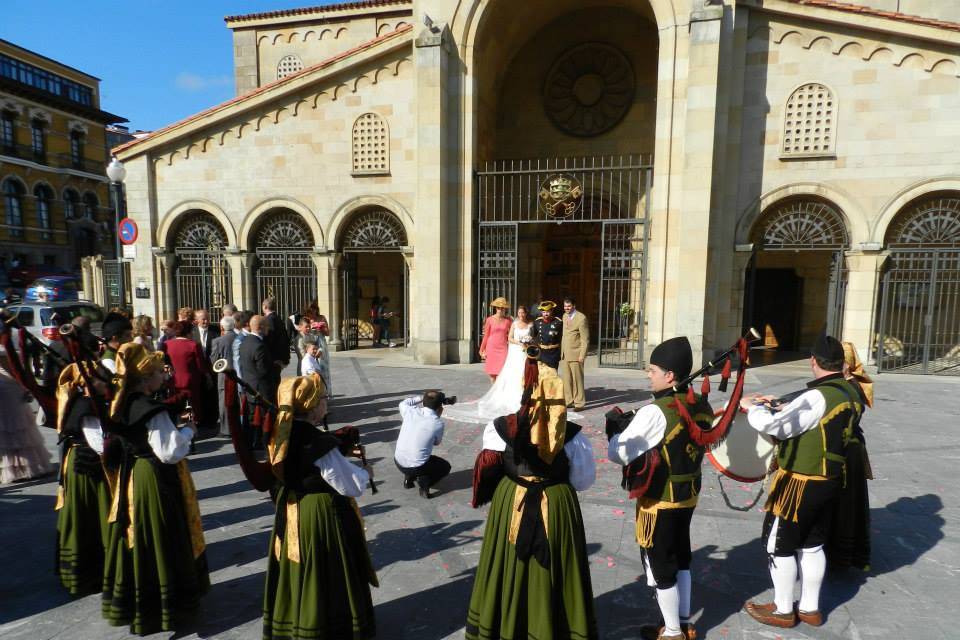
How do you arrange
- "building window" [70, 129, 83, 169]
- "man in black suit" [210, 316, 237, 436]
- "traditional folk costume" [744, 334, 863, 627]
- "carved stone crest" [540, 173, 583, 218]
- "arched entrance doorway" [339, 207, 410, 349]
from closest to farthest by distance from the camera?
"traditional folk costume" [744, 334, 863, 627]
"man in black suit" [210, 316, 237, 436]
"carved stone crest" [540, 173, 583, 218]
"arched entrance doorway" [339, 207, 410, 349]
"building window" [70, 129, 83, 169]

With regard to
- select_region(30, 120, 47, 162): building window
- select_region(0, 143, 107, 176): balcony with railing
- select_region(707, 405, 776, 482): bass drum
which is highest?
select_region(30, 120, 47, 162): building window

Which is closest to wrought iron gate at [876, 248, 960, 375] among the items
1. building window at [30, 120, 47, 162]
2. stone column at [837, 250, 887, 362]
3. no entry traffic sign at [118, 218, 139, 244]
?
stone column at [837, 250, 887, 362]

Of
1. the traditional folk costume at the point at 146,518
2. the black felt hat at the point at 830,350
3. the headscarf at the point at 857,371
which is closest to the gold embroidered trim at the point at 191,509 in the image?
the traditional folk costume at the point at 146,518

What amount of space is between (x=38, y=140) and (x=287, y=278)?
3035cm

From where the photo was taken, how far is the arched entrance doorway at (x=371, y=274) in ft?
44.1

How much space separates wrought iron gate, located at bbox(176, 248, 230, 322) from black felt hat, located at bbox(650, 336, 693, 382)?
13.9 meters

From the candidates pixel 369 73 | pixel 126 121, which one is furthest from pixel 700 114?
pixel 126 121

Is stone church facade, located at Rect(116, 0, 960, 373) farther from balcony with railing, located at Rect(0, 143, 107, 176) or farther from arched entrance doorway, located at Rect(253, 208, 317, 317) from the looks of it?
balcony with railing, located at Rect(0, 143, 107, 176)

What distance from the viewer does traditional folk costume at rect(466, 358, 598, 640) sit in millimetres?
2729

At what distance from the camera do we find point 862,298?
11.2m

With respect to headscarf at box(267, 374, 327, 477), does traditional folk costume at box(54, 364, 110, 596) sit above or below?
below

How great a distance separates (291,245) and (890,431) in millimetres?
12873

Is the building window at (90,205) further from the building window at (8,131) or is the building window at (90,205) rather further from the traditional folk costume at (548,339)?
the traditional folk costume at (548,339)

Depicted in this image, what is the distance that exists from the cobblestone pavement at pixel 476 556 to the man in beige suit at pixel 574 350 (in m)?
1.51
